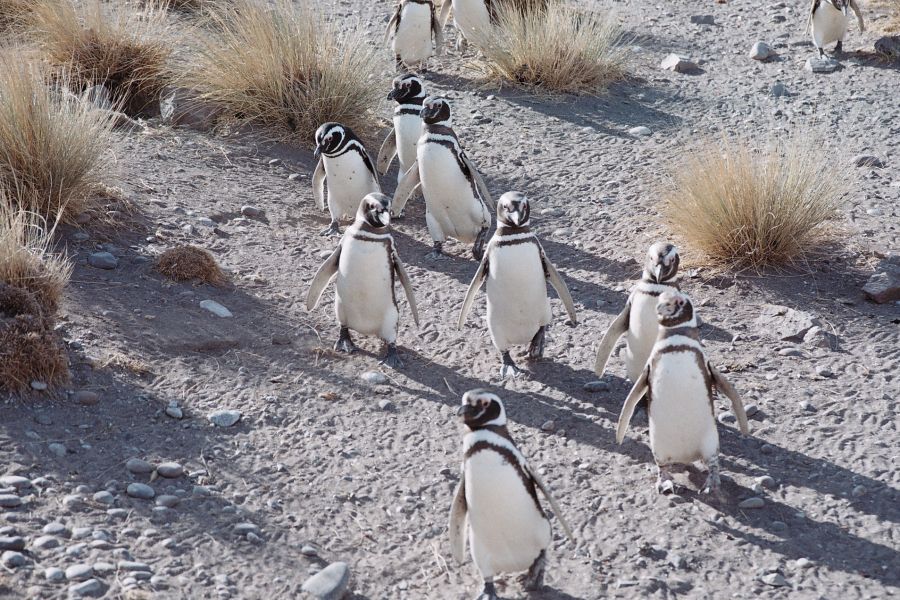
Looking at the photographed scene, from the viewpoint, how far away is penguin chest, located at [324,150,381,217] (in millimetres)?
6387

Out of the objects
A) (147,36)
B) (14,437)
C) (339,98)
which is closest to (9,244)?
(14,437)

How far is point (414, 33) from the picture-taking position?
8.88 meters

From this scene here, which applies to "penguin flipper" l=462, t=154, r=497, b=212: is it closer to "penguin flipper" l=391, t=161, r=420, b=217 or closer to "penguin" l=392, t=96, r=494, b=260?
"penguin" l=392, t=96, r=494, b=260

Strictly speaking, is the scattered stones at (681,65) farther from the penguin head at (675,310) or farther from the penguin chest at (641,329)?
the penguin head at (675,310)

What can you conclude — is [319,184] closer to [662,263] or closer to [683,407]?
[662,263]

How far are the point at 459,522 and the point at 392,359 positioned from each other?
1624mm

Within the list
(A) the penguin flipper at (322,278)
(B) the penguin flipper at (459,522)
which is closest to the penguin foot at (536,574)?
(B) the penguin flipper at (459,522)

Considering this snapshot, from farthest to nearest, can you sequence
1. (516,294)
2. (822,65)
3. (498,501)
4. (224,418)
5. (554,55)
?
1. (822,65)
2. (554,55)
3. (516,294)
4. (224,418)
5. (498,501)

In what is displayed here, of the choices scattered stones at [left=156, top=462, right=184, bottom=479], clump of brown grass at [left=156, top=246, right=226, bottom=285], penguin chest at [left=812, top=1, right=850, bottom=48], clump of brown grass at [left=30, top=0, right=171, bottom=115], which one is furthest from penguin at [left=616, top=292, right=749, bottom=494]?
penguin chest at [left=812, top=1, right=850, bottom=48]

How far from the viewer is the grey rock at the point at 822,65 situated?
8719 millimetres

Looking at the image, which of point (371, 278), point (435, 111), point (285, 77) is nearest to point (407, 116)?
point (435, 111)

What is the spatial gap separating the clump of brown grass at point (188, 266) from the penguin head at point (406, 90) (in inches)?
68.4

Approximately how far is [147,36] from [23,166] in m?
2.73

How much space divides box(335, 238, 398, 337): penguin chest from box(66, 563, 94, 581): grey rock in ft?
6.59
